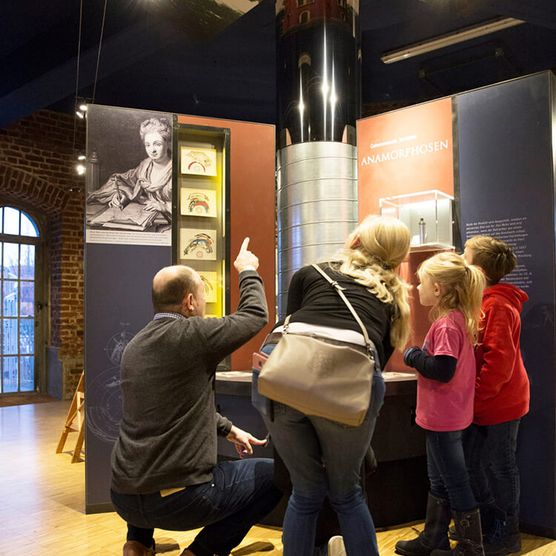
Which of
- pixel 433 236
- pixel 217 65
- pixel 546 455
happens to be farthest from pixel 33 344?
pixel 546 455

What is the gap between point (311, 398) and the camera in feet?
5.50

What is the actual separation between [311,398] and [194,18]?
406cm

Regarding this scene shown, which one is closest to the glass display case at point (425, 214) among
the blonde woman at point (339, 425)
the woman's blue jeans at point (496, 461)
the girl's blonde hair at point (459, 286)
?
the girl's blonde hair at point (459, 286)

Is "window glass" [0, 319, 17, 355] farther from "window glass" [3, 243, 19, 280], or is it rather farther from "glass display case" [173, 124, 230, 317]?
"glass display case" [173, 124, 230, 317]

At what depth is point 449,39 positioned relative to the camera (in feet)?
18.4

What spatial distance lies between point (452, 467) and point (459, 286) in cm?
72

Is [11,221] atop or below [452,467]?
atop

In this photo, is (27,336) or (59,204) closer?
(59,204)

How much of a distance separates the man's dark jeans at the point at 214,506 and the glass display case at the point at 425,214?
5.41 ft

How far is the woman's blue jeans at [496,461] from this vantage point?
271cm

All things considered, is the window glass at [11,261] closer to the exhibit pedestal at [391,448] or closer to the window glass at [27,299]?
the window glass at [27,299]

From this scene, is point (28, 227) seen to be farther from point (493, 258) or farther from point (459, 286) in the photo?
point (459, 286)

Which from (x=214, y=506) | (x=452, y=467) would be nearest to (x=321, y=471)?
(x=214, y=506)

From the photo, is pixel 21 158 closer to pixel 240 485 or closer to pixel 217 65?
pixel 217 65
